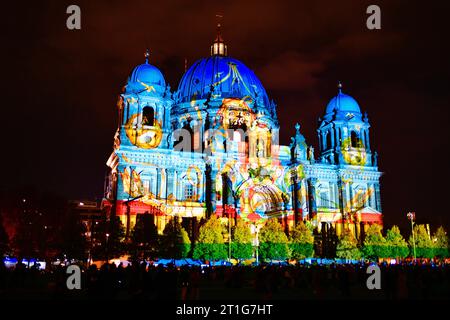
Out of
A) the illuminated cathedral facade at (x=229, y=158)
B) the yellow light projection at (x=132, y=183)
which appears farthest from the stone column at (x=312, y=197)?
the yellow light projection at (x=132, y=183)

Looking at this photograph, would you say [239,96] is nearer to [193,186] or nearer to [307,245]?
[193,186]

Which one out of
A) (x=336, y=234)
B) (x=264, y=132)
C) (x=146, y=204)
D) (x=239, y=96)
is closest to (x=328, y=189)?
(x=336, y=234)

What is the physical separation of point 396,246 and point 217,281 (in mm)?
35392

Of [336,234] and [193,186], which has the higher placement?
[193,186]

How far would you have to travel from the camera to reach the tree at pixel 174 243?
53.3 metres

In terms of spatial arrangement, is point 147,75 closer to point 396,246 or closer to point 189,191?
point 189,191

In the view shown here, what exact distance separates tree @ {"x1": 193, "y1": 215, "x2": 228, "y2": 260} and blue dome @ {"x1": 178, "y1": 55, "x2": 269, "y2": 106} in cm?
3068

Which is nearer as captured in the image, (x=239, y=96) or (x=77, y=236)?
(x=77, y=236)

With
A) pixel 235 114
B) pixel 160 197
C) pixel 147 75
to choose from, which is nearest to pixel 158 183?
pixel 160 197

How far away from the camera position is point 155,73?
2665 inches
